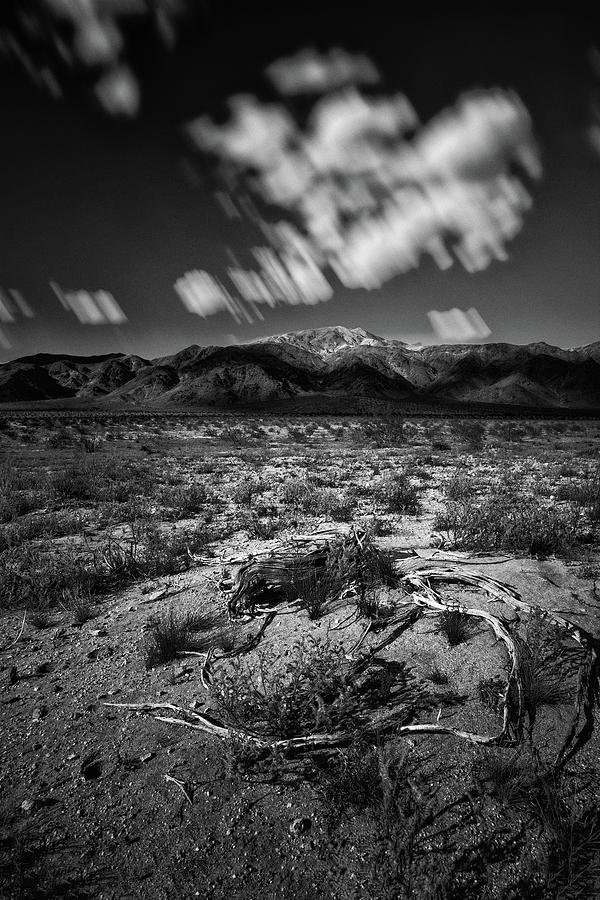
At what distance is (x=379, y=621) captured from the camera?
4051mm

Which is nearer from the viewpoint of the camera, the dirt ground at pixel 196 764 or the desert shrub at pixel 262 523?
the dirt ground at pixel 196 764

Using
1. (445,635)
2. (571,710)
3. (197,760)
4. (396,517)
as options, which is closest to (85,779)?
(197,760)

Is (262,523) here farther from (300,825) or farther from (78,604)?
(300,825)

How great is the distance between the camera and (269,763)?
104 inches

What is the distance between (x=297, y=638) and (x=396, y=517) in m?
4.98

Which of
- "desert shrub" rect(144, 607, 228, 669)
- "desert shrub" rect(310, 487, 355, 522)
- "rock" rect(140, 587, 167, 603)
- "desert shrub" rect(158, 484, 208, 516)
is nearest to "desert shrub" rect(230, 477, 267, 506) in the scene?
"desert shrub" rect(158, 484, 208, 516)

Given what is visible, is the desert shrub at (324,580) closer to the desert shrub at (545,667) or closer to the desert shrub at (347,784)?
the desert shrub at (347,784)

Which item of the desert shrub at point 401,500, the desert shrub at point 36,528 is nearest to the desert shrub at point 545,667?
the desert shrub at point 401,500

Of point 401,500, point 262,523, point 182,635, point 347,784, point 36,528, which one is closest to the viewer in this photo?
point 347,784

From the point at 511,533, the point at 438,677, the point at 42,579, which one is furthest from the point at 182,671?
the point at 511,533

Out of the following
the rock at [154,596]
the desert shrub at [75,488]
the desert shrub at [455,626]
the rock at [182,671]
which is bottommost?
the desert shrub at [455,626]

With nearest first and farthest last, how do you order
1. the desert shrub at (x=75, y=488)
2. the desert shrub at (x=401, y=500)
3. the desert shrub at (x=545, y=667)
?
the desert shrub at (x=545, y=667) → the desert shrub at (x=401, y=500) → the desert shrub at (x=75, y=488)

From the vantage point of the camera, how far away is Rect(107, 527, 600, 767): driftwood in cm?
274

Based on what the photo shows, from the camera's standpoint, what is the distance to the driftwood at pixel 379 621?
274cm
